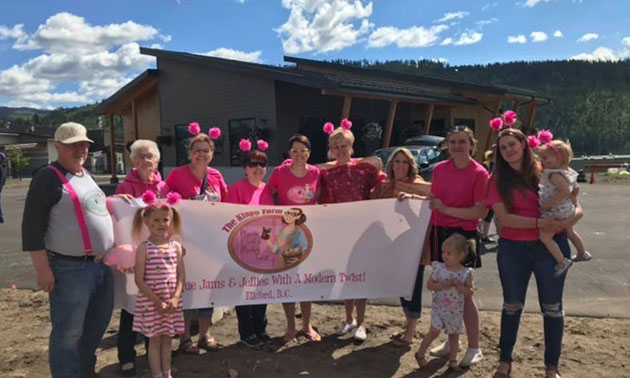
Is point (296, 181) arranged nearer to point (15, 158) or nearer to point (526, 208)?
point (526, 208)

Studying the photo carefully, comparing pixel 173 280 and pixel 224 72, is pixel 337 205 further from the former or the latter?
pixel 224 72

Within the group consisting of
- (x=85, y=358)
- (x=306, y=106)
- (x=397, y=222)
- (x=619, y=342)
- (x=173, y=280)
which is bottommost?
(x=619, y=342)

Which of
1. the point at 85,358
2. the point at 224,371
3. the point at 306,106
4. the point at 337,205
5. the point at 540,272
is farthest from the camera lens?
the point at 306,106

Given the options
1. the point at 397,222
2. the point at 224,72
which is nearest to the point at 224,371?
the point at 397,222

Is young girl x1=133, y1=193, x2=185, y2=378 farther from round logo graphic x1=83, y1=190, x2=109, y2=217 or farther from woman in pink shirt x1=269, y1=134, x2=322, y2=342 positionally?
woman in pink shirt x1=269, y1=134, x2=322, y2=342

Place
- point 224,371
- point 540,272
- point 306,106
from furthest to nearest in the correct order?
point 306,106 < point 224,371 < point 540,272

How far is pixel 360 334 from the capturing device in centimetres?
447

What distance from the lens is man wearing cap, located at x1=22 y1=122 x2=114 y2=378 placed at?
3076 millimetres

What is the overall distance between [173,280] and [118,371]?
3.34ft

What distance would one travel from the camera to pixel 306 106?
19.2 metres

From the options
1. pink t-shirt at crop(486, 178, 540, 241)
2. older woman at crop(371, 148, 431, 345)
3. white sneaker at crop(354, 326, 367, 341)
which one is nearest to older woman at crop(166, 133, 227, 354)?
white sneaker at crop(354, 326, 367, 341)

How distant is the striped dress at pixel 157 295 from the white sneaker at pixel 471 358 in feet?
7.45

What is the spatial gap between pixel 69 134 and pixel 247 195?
1.57 m

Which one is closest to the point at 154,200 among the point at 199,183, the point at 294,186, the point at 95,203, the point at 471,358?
the point at 95,203
